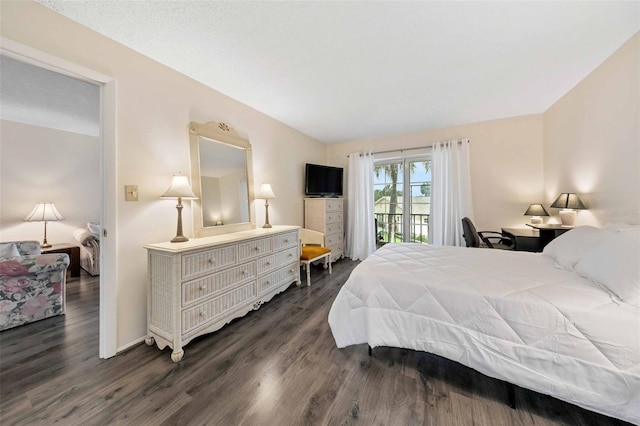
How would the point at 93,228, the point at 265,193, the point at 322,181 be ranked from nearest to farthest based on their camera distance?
the point at 265,193, the point at 93,228, the point at 322,181

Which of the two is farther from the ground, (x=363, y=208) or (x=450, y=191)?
(x=450, y=191)

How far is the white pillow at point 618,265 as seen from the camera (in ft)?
3.60

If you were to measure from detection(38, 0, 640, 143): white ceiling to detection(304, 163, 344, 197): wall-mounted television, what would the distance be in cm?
143

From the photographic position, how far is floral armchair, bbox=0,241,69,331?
6.68ft

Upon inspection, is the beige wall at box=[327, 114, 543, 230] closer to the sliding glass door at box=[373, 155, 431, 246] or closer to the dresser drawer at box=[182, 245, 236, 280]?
the sliding glass door at box=[373, 155, 431, 246]

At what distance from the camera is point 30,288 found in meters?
2.15

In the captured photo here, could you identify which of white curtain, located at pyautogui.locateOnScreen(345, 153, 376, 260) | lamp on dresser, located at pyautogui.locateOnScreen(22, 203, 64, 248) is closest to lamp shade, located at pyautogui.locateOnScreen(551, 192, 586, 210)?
white curtain, located at pyautogui.locateOnScreen(345, 153, 376, 260)

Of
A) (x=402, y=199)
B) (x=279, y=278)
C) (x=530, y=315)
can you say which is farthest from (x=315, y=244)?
(x=530, y=315)

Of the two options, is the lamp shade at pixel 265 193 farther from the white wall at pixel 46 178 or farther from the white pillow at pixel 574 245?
the white wall at pixel 46 178

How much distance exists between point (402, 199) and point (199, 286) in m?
3.77

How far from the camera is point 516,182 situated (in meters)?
3.46

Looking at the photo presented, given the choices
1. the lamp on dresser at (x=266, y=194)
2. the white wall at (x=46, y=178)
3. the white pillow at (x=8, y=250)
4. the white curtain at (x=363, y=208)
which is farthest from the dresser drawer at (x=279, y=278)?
the white wall at (x=46, y=178)

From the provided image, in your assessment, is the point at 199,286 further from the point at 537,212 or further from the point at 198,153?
the point at 537,212

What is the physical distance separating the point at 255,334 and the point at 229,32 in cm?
247
